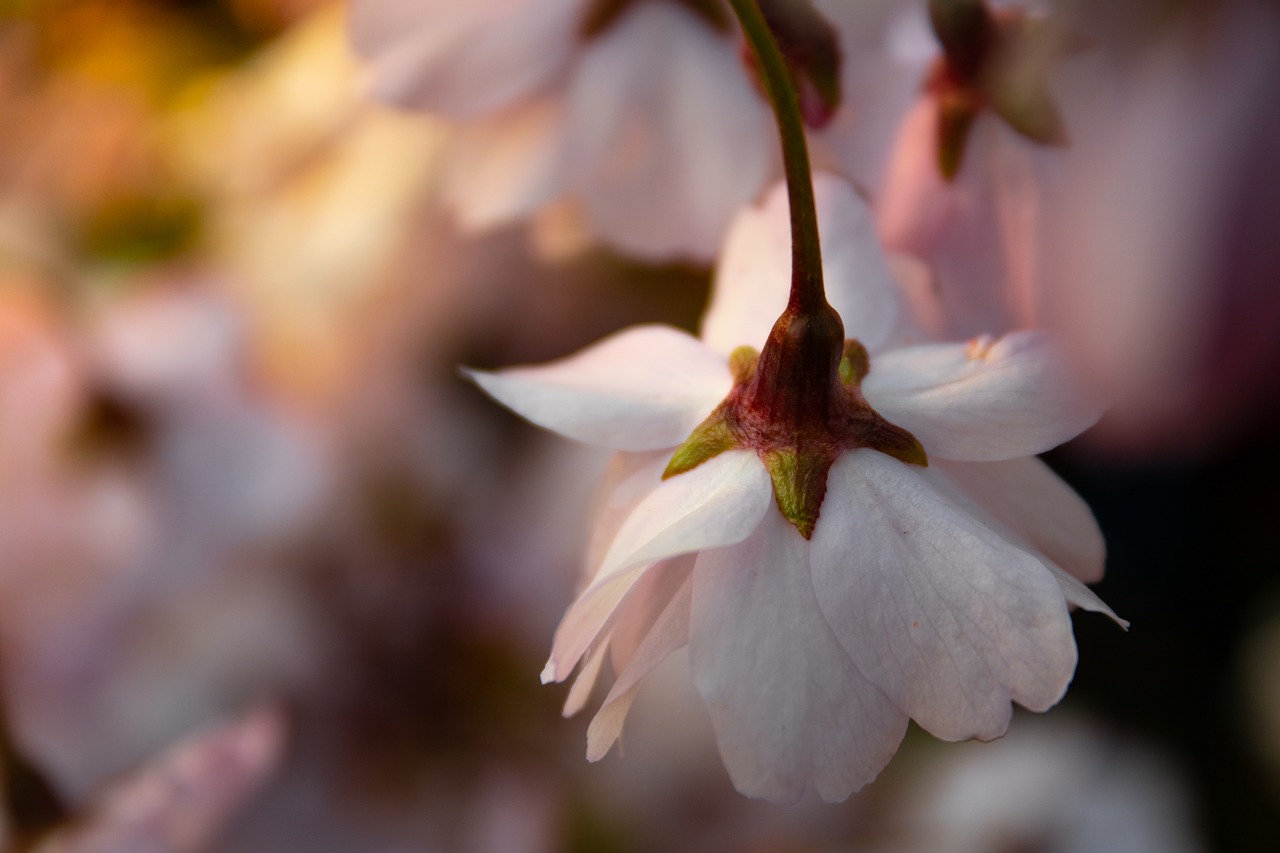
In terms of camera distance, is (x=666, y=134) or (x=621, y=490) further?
(x=666, y=134)

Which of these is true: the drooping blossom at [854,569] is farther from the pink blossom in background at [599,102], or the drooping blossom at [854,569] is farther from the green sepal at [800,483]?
the pink blossom in background at [599,102]

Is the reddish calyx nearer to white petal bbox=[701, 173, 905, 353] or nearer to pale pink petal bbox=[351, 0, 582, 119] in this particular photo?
white petal bbox=[701, 173, 905, 353]

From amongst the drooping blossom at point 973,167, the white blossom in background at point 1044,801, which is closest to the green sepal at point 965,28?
the drooping blossom at point 973,167

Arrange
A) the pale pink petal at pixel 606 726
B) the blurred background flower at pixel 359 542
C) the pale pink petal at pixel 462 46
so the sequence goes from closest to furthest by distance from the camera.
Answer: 1. the pale pink petal at pixel 606 726
2. the pale pink petal at pixel 462 46
3. the blurred background flower at pixel 359 542

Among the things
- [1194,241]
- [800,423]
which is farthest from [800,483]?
[1194,241]

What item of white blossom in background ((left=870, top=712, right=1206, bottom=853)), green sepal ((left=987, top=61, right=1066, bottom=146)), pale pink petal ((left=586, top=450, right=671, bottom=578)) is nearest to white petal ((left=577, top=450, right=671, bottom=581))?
pale pink petal ((left=586, top=450, right=671, bottom=578))

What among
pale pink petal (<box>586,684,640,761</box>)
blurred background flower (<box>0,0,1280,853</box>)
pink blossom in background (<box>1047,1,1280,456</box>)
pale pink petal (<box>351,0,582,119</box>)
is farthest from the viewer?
blurred background flower (<box>0,0,1280,853</box>)

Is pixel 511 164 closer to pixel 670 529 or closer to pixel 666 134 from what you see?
pixel 666 134
